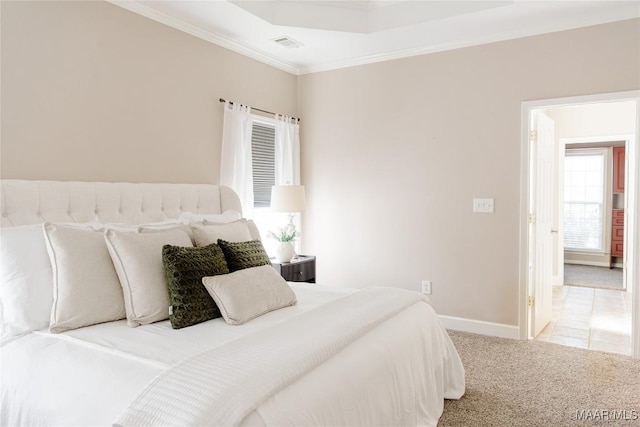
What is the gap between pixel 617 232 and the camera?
7.81 metres

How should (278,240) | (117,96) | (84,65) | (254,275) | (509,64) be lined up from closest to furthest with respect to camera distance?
(254,275) < (84,65) < (117,96) < (509,64) < (278,240)

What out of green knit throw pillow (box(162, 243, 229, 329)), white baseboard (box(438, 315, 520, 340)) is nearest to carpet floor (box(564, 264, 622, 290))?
white baseboard (box(438, 315, 520, 340))

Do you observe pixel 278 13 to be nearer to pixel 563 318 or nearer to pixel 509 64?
pixel 509 64

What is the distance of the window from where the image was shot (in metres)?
7.82

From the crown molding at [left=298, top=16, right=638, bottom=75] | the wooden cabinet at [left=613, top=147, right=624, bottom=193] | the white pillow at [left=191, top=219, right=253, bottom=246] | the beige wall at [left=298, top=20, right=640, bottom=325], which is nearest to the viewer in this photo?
the white pillow at [left=191, top=219, right=253, bottom=246]

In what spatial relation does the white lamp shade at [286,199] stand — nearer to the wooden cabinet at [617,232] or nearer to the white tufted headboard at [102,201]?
the white tufted headboard at [102,201]

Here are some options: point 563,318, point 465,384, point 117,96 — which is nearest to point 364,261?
point 465,384

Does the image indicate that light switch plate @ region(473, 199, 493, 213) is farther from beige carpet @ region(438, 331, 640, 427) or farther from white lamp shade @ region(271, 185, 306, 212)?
white lamp shade @ region(271, 185, 306, 212)

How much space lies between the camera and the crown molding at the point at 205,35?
316 centimetres

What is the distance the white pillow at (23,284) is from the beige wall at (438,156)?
3.07 meters

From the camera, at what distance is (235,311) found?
215cm

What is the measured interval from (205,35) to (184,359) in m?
3.00

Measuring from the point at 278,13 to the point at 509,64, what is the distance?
6.76 feet

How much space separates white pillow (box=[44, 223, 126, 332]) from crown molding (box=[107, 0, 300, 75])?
5.98 ft
